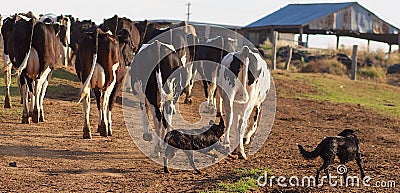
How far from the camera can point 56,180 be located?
7.54 metres

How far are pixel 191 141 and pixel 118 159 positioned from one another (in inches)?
48.4

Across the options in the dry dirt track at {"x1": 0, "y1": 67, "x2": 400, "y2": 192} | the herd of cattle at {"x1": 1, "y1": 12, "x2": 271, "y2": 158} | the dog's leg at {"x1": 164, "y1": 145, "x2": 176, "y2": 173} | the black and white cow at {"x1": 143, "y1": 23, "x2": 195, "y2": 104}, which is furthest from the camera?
the black and white cow at {"x1": 143, "y1": 23, "x2": 195, "y2": 104}

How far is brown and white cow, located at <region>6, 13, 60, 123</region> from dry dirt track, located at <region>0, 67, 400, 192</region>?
1.83 feet

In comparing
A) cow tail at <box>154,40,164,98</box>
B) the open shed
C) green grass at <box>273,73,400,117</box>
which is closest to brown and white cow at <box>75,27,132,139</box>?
cow tail at <box>154,40,164,98</box>

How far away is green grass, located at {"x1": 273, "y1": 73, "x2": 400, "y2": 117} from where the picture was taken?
19406 mm

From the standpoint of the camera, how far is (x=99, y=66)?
1003cm

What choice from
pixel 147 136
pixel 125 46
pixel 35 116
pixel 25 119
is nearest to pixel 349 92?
pixel 125 46

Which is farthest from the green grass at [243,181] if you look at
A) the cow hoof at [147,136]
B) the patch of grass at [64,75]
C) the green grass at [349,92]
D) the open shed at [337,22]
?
the open shed at [337,22]

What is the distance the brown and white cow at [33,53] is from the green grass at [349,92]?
9547 mm

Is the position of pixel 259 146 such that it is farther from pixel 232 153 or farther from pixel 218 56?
pixel 218 56

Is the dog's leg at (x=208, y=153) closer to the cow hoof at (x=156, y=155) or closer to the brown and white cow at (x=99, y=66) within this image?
the cow hoof at (x=156, y=155)

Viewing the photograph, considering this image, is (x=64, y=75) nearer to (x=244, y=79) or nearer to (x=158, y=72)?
(x=158, y=72)

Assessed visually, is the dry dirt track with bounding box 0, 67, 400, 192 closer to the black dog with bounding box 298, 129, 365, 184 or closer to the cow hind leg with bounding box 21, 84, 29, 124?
the cow hind leg with bounding box 21, 84, 29, 124

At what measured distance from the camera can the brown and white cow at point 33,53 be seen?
1112cm
